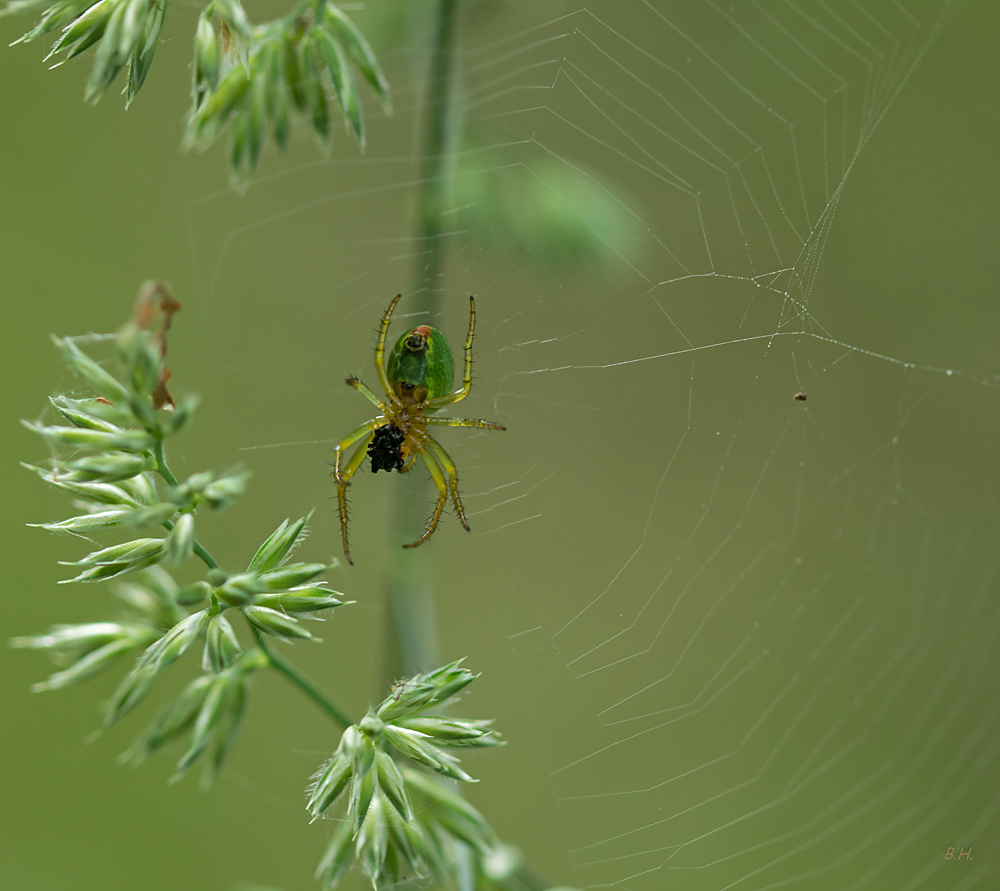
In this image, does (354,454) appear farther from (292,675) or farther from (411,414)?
(292,675)

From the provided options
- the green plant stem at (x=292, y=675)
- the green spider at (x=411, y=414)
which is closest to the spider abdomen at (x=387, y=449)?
the green spider at (x=411, y=414)

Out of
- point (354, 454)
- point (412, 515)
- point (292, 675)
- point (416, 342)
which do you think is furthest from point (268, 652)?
point (354, 454)

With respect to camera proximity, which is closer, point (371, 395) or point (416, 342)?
point (416, 342)

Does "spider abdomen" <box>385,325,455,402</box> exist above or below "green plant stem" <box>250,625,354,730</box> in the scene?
above

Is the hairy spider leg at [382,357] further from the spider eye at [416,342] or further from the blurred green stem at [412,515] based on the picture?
the blurred green stem at [412,515]

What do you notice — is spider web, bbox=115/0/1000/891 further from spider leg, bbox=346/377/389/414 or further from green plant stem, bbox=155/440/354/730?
green plant stem, bbox=155/440/354/730

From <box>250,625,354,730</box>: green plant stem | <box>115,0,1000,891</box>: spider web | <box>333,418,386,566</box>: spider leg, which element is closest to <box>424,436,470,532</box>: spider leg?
<box>333,418,386,566</box>: spider leg
